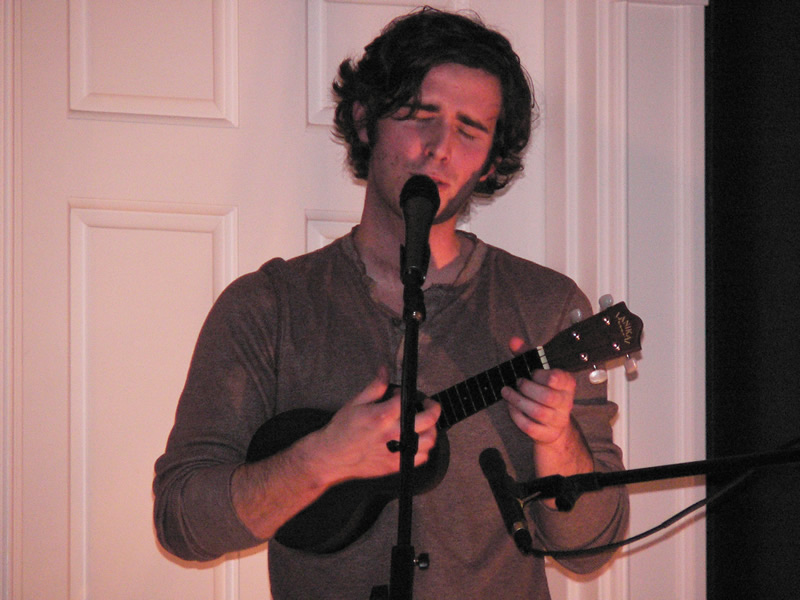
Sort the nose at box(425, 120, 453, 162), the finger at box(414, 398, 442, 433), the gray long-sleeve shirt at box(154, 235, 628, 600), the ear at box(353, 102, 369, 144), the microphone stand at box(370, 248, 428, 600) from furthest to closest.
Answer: the ear at box(353, 102, 369, 144) < the nose at box(425, 120, 453, 162) < the gray long-sleeve shirt at box(154, 235, 628, 600) < the finger at box(414, 398, 442, 433) < the microphone stand at box(370, 248, 428, 600)

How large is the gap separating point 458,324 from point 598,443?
1.21 ft

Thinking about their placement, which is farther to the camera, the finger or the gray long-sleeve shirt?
the gray long-sleeve shirt

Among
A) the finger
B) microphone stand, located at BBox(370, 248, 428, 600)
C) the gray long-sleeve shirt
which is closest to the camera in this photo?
microphone stand, located at BBox(370, 248, 428, 600)

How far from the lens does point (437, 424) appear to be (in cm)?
152

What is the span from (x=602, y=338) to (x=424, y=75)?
729 millimetres

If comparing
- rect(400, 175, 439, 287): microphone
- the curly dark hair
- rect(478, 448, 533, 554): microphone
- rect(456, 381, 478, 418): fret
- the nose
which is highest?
the curly dark hair

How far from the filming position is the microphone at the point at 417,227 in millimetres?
1132

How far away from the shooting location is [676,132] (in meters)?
2.02

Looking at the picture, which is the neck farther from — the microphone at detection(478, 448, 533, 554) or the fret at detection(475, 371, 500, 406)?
the microphone at detection(478, 448, 533, 554)

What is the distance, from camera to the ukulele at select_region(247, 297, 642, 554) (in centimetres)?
139
